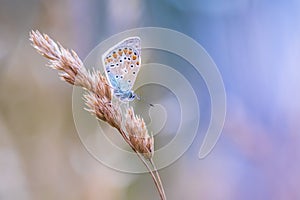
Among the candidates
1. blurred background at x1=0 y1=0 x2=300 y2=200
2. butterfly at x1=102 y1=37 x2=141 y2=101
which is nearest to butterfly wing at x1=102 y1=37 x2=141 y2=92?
butterfly at x1=102 y1=37 x2=141 y2=101

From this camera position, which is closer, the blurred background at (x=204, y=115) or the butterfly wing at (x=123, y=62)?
the butterfly wing at (x=123, y=62)

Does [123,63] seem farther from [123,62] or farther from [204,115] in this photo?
[204,115]

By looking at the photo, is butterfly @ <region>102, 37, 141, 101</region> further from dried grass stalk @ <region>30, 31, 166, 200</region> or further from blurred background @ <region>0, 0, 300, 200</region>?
blurred background @ <region>0, 0, 300, 200</region>

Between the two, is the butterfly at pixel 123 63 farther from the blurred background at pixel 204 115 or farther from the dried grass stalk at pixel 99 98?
the blurred background at pixel 204 115

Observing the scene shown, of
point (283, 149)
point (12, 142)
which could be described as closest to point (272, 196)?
point (283, 149)

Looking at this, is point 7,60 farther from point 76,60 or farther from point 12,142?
point 76,60

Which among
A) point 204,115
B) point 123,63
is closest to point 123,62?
point 123,63

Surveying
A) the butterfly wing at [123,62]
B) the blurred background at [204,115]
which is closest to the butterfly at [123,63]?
the butterfly wing at [123,62]
